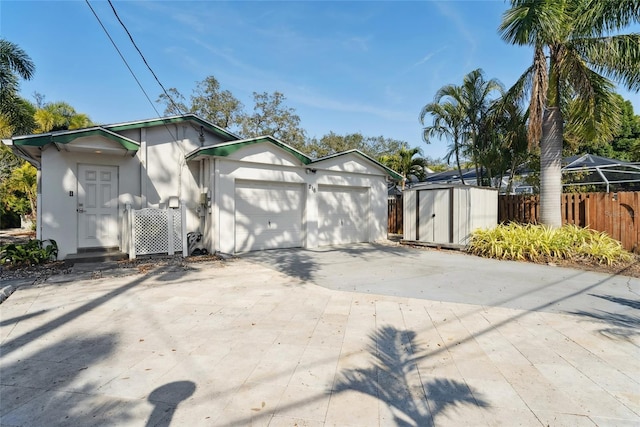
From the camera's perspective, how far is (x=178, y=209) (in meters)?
8.73

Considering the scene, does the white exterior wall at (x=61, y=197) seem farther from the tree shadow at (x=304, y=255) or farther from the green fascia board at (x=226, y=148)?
the tree shadow at (x=304, y=255)

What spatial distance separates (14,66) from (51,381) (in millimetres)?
12731

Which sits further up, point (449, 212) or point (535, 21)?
point (535, 21)

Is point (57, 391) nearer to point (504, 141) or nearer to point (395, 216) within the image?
point (504, 141)

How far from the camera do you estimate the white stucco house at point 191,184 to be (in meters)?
7.94

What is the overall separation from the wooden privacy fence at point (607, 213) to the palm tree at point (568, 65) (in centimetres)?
129

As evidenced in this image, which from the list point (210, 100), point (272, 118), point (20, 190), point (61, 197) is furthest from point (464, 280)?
point (20, 190)

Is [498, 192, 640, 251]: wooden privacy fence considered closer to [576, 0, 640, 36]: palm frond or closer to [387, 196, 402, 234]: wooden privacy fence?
[576, 0, 640, 36]: palm frond

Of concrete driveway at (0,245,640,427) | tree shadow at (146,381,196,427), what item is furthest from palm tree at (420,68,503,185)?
tree shadow at (146,381,196,427)

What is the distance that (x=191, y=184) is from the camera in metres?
9.90

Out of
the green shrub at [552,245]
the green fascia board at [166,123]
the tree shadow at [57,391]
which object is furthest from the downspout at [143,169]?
the green shrub at [552,245]

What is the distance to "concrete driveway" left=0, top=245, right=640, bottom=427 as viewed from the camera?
7.32ft

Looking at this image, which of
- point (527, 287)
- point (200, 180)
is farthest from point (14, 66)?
point (527, 287)

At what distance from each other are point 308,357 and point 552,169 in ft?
30.2
